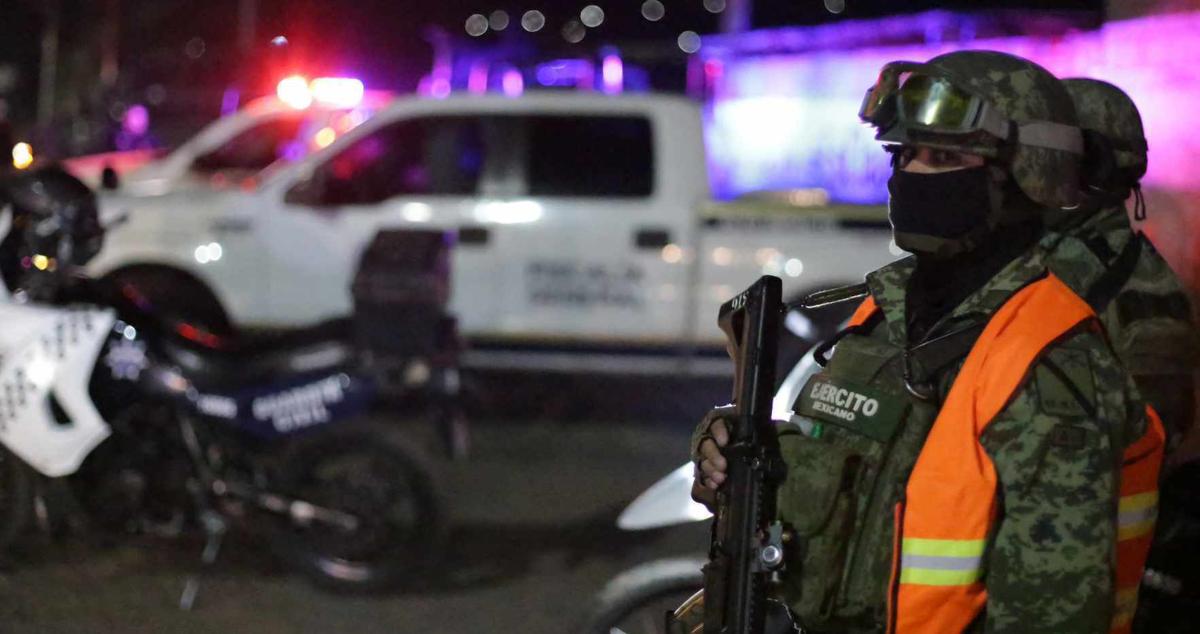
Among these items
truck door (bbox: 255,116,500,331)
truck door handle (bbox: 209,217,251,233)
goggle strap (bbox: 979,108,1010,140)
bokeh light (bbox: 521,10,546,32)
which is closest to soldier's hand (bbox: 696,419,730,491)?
goggle strap (bbox: 979,108,1010,140)

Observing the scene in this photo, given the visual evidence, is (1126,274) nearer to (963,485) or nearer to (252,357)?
(963,485)

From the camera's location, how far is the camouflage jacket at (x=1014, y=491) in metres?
1.89

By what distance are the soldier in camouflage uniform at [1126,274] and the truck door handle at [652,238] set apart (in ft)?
13.7

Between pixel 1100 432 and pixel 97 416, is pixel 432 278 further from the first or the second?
pixel 1100 432

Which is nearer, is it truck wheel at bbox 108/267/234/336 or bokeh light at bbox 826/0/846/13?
truck wheel at bbox 108/267/234/336

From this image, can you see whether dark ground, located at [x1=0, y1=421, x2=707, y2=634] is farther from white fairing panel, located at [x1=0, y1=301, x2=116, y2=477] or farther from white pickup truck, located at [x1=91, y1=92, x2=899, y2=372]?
white pickup truck, located at [x1=91, y1=92, x2=899, y2=372]

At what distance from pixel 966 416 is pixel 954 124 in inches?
17.5

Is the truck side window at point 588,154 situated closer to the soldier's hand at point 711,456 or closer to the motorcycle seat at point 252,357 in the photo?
the motorcycle seat at point 252,357

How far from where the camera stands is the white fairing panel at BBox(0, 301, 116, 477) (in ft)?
15.6

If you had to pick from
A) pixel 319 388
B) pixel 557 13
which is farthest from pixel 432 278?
pixel 557 13

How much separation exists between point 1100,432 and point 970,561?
25 centimetres

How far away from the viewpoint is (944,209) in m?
2.13

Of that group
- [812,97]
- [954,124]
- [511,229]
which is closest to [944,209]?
[954,124]

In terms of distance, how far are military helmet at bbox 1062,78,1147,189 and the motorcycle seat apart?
103 inches
